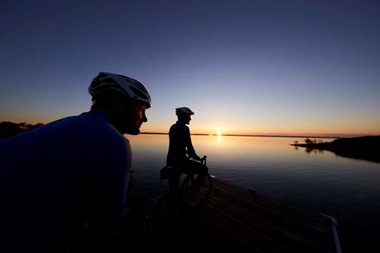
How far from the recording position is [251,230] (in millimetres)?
5211

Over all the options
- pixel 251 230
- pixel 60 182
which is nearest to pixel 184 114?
pixel 251 230

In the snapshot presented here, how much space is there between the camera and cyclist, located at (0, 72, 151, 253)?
3.47 ft

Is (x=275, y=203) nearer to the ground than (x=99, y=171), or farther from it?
nearer to the ground

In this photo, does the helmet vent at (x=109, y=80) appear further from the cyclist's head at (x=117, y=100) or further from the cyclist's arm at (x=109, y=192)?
the cyclist's arm at (x=109, y=192)

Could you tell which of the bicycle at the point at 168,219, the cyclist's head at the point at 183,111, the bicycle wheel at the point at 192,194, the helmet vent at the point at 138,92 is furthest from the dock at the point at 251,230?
the helmet vent at the point at 138,92

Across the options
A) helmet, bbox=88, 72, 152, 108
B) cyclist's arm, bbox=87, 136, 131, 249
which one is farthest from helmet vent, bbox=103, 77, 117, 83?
cyclist's arm, bbox=87, 136, 131, 249

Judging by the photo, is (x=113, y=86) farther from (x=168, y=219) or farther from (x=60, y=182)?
(x=168, y=219)

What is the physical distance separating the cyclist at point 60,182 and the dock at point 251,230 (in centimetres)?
360

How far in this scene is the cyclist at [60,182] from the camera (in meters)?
1.06

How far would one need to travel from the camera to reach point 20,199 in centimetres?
105

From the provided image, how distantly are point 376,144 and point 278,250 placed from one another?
8871 centimetres

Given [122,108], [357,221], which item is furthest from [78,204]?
[357,221]

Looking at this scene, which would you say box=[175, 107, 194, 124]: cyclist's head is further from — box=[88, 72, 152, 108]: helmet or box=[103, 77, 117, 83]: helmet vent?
box=[103, 77, 117, 83]: helmet vent

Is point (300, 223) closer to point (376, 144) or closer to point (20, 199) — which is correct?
point (20, 199)
